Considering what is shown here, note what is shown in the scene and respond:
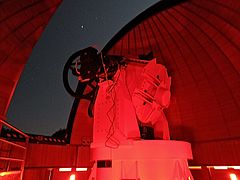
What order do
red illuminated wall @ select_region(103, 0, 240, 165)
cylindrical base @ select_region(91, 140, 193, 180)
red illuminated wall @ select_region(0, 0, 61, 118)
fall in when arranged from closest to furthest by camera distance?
cylindrical base @ select_region(91, 140, 193, 180), red illuminated wall @ select_region(0, 0, 61, 118), red illuminated wall @ select_region(103, 0, 240, 165)

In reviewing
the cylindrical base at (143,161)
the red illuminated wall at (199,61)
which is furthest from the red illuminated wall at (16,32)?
the cylindrical base at (143,161)

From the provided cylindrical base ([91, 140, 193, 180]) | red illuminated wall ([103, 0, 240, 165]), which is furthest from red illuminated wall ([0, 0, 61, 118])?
cylindrical base ([91, 140, 193, 180])

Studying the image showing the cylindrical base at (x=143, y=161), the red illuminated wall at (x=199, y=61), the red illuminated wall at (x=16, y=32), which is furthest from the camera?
the red illuminated wall at (x=199, y=61)

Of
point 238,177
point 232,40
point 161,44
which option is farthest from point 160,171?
point 161,44

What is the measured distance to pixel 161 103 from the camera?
4.31 m

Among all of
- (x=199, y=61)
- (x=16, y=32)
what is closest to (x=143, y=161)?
(x=16, y=32)

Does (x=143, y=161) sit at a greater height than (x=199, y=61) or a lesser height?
lesser

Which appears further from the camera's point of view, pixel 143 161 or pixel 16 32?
pixel 16 32

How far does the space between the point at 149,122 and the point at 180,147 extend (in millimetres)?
1120

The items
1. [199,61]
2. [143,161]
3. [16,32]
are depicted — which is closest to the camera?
[143,161]

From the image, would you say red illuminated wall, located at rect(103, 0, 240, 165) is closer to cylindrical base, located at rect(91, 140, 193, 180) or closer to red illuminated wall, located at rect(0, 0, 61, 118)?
red illuminated wall, located at rect(0, 0, 61, 118)

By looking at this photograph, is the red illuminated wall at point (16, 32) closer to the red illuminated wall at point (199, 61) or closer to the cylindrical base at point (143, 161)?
the red illuminated wall at point (199, 61)

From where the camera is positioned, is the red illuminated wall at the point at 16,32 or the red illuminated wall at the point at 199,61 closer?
the red illuminated wall at the point at 16,32

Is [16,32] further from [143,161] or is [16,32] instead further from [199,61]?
[199,61]
